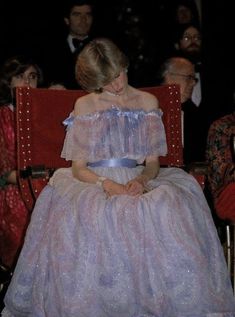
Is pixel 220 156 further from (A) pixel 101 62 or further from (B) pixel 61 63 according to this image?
(B) pixel 61 63

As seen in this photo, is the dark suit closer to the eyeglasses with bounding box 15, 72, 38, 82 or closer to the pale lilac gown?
the eyeglasses with bounding box 15, 72, 38, 82

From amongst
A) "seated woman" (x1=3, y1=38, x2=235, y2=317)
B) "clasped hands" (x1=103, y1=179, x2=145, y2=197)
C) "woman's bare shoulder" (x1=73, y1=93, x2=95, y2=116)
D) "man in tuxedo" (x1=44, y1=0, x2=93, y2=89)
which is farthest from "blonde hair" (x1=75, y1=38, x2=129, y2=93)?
"man in tuxedo" (x1=44, y1=0, x2=93, y2=89)

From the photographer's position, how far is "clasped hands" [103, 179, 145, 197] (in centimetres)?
475

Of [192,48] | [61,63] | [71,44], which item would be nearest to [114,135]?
[61,63]

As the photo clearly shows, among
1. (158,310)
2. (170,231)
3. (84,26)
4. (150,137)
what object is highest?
(84,26)

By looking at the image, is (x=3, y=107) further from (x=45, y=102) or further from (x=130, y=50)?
(x=130, y=50)

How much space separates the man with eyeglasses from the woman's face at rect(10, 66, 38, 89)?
2.95 feet

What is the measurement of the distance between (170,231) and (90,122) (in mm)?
887

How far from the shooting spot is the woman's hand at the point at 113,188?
475 centimetres

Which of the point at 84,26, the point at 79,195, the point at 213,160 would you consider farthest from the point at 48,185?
the point at 84,26

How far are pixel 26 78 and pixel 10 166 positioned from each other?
0.58m

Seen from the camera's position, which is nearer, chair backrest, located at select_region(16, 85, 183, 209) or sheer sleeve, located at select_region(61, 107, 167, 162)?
sheer sleeve, located at select_region(61, 107, 167, 162)

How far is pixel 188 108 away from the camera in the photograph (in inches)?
246

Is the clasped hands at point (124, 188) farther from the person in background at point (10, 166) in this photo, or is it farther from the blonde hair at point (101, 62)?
the person in background at point (10, 166)
